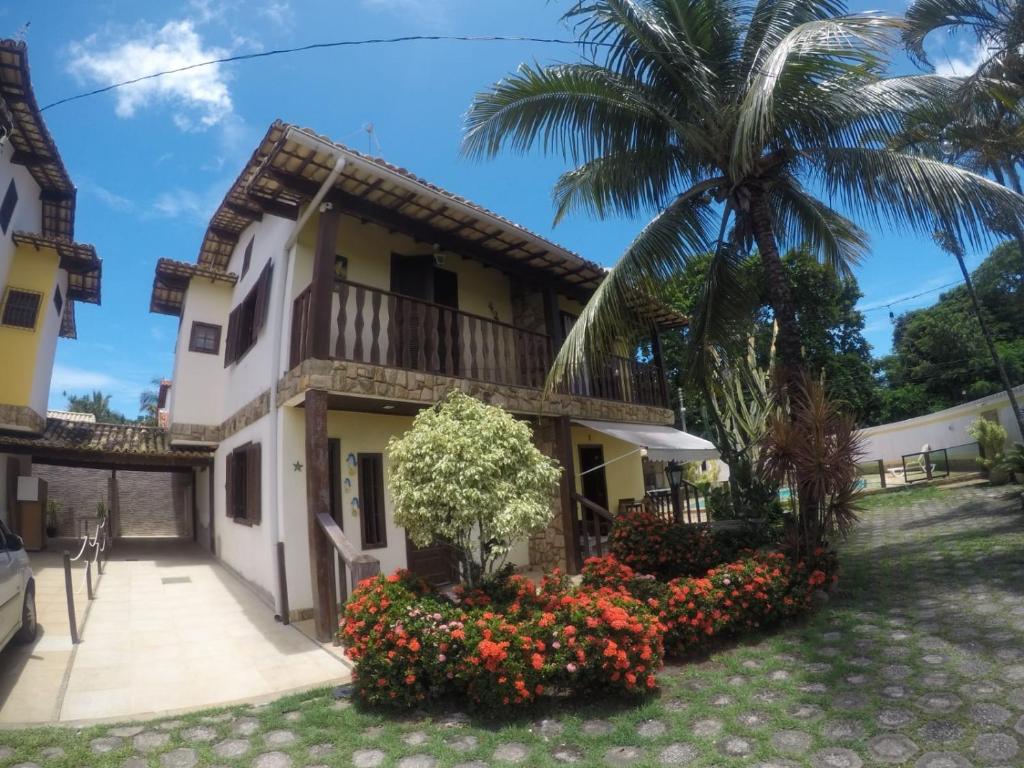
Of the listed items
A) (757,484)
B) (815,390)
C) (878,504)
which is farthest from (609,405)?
(878,504)

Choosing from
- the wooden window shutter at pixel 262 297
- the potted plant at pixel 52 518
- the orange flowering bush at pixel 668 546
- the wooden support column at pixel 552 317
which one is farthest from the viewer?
the potted plant at pixel 52 518

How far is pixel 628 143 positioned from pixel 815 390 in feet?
14.3

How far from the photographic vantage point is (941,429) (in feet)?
87.4

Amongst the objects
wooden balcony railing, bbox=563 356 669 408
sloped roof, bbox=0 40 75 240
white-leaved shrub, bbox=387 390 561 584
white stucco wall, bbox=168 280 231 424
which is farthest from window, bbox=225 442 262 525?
sloped roof, bbox=0 40 75 240

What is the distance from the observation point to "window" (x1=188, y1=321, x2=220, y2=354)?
43.1 feet

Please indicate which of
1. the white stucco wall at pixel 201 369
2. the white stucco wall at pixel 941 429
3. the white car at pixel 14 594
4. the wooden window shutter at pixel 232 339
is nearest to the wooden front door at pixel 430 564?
the white car at pixel 14 594

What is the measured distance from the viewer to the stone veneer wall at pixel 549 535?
10.4 metres

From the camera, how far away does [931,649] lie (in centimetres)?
506

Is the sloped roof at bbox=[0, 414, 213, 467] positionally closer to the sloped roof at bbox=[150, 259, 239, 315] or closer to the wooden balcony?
the sloped roof at bbox=[150, 259, 239, 315]

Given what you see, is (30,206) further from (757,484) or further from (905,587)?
(905,587)

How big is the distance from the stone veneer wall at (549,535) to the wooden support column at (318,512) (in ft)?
14.4

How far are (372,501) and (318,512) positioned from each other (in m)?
2.19

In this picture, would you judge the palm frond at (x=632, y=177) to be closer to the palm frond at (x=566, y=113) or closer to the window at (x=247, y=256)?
the palm frond at (x=566, y=113)

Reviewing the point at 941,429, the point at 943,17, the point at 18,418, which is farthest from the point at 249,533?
the point at 941,429
